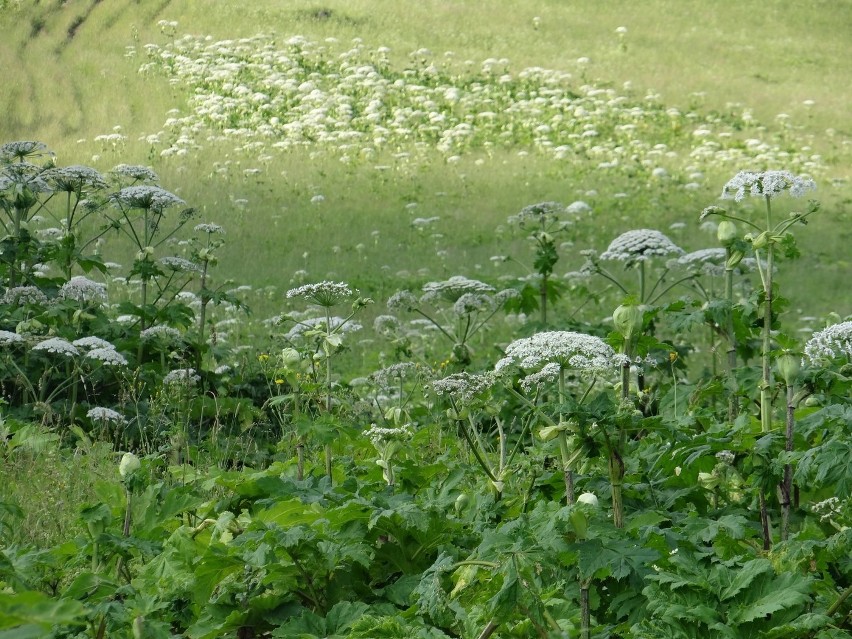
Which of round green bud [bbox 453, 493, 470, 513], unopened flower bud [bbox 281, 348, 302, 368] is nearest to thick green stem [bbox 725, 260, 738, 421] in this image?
round green bud [bbox 453, 493, 470, 513]

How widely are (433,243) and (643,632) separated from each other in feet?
42.4

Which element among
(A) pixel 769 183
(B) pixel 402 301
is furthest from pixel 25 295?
(A) pixel 769 183

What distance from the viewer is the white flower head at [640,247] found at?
565cm

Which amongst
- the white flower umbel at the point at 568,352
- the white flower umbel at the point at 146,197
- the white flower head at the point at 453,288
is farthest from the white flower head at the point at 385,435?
the white flower umbel at the point at 146,197

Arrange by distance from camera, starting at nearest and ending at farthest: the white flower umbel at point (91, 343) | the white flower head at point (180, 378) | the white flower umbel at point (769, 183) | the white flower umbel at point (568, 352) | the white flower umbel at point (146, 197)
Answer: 1. the white flower umbel at point (568, 352)
2. the white flower umbel at point (769, 183)
3. the white flower head at point (180, 378)
4. the white flower umbel at point (91, 343)
5. the white flower umbel at point (146, 197)

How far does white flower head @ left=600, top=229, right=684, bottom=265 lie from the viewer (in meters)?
5.65

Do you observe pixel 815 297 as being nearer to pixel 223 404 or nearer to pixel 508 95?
pixel 223 404

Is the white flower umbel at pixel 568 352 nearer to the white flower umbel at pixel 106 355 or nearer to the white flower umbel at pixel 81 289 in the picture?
the white flower umbel at pixel 106 355

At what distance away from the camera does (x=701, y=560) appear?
9.16ft

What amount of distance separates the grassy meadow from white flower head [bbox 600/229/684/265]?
2 cm

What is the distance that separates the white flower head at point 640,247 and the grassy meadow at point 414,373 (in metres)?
0.02

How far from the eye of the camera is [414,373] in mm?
5609

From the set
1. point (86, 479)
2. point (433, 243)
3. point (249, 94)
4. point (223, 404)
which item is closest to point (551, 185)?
point (433, 243)

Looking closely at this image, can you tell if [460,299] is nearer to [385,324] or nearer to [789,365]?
[385,324]
